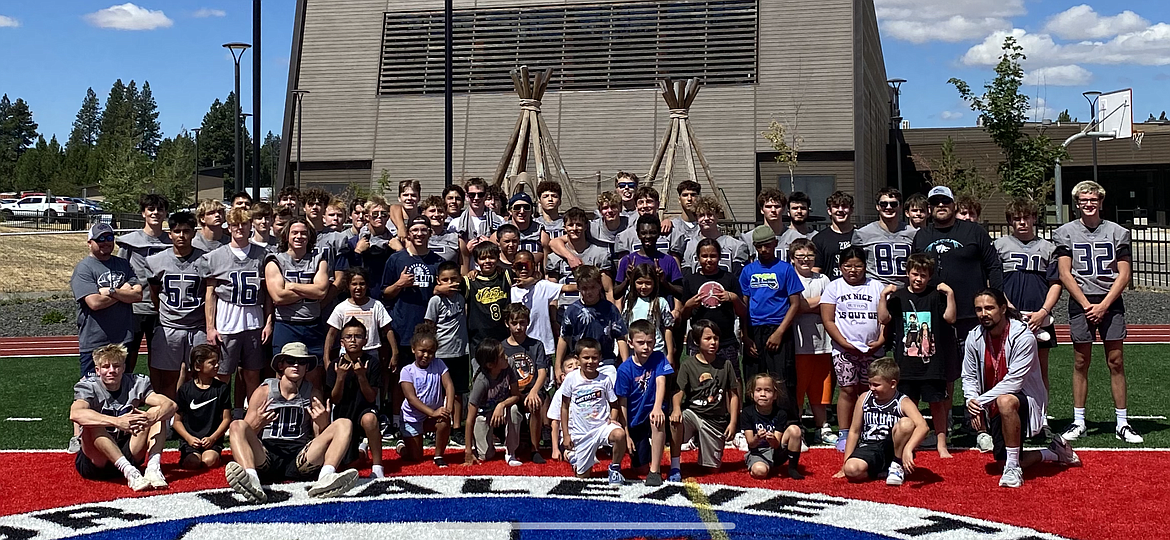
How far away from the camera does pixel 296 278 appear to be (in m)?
8.24

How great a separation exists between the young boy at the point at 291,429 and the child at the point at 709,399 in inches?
91.1

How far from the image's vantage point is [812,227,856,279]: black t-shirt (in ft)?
28.9

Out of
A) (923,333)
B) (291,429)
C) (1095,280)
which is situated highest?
(1095,280)

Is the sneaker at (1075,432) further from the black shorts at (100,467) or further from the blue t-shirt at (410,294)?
the black shorts at (100,467)

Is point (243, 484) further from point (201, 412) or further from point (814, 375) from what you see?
point (814, 375)

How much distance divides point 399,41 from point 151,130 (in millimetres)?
141340

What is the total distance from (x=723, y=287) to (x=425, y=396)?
2.37 metres

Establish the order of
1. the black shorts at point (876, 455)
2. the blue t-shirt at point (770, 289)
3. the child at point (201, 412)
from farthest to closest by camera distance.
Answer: the blue t-shirt at point (770, 289) → the child at point (201, 412) → the black shorts at point (876, 455)

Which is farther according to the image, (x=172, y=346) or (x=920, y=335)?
(x=172, y=346)

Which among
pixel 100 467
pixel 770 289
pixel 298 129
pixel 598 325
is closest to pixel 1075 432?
pixel 770 289

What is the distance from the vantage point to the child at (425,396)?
7828 mm

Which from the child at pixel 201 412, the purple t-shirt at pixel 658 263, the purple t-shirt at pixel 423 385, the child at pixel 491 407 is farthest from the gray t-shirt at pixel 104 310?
the purple t-shirt at pixel 658 263

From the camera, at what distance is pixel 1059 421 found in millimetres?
9430

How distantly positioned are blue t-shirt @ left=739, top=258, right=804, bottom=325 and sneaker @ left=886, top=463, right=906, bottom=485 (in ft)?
5.20
